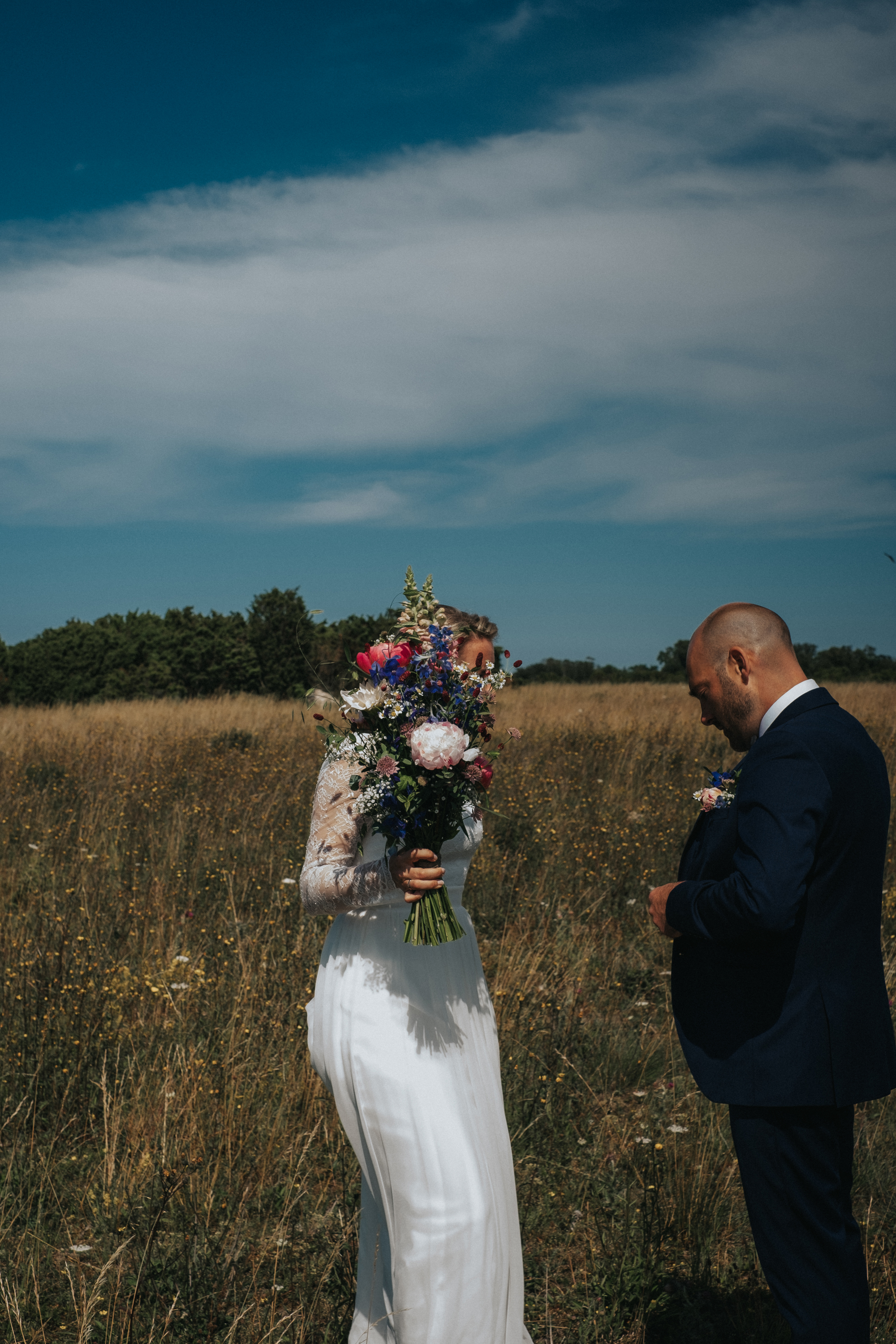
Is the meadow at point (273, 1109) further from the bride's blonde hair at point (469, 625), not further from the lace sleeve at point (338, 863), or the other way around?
the bride's blonde hair at point (469, 625)

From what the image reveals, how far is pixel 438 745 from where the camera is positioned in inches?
84.0

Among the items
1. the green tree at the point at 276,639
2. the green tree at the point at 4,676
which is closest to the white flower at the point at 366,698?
the green tree at the point at 276,639

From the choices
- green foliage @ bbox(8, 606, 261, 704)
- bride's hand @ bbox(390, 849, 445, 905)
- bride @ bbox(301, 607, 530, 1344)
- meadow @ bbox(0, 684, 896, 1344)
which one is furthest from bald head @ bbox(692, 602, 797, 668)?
green foliage @ bbox(8, 606, 261, 704)

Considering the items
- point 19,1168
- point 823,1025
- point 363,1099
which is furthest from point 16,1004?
point 823,1025

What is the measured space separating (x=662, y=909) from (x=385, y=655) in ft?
3.43

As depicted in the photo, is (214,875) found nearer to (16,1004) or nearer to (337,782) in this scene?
(16,1004)

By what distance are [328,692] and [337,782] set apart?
262mm

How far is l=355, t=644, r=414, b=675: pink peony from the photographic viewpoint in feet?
7.43

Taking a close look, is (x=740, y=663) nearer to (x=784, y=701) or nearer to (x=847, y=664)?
(x=784, y=701)

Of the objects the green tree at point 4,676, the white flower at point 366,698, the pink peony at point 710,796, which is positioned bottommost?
the pink peony at point 710,796

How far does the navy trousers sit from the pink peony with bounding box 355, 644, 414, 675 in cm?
143

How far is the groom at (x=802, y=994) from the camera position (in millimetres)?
2150

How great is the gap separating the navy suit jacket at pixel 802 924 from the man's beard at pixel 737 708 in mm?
135

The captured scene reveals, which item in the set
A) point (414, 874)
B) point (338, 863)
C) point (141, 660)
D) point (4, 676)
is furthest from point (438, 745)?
point (4, 676)
